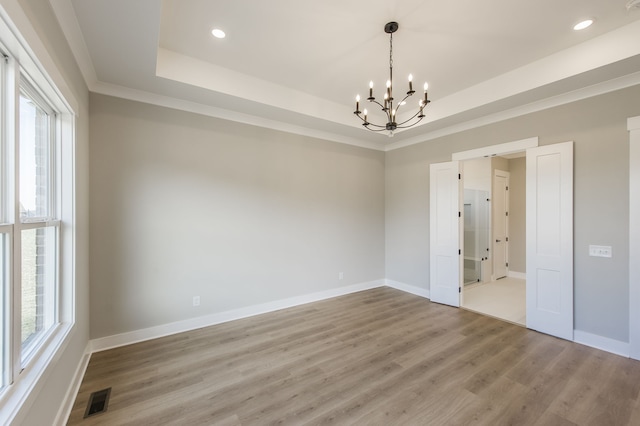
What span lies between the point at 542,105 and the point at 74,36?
5019 mm

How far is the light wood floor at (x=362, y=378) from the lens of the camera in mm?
2020

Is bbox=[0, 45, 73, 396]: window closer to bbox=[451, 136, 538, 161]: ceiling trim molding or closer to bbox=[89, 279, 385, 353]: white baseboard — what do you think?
bbox=[89, 279, 385, 353]: white baseboard

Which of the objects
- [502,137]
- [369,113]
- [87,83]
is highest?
[369,113]

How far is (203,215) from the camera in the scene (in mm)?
3555

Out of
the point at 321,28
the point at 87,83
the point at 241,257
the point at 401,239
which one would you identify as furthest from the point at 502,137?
the point at 87,83

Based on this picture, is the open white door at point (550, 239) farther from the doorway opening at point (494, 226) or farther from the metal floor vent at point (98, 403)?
the metal floor vent at point (98, 403)

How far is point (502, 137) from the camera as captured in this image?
151 inches

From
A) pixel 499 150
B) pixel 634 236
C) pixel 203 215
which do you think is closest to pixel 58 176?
pixel 203 215

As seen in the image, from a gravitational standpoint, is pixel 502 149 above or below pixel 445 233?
above

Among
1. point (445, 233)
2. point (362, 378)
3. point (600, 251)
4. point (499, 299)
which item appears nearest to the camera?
point (362, 378)

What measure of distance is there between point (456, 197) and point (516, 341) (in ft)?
7.03

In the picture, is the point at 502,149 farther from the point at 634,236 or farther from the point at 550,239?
the point at 634,236

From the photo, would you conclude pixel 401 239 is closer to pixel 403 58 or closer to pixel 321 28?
pixel 403 58

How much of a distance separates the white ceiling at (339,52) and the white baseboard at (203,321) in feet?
9.05
